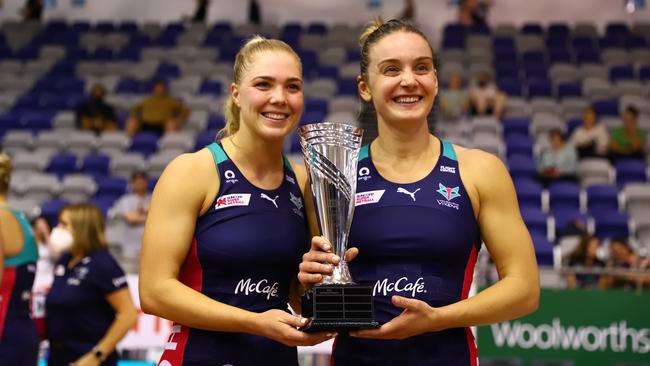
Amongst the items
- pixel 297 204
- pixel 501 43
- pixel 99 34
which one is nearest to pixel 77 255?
pixel 297 204

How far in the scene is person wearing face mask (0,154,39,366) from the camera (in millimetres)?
4156

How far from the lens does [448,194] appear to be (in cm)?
262

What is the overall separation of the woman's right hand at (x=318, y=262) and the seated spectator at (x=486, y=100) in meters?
9.20

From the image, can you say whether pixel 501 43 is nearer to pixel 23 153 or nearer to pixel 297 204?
pixel 23 153

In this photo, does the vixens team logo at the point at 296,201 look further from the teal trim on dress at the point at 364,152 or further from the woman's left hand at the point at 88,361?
the woman's left hand at the point at 88,361

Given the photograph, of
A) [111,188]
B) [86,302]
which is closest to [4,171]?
[86,302]

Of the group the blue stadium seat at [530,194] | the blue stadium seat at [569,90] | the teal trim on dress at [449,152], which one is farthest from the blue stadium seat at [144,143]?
the teal trim on dress at [449,152]

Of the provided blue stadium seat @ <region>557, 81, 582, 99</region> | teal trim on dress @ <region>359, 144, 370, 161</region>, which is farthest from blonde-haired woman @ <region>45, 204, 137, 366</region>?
blue stadium seat @ <region>557, 81, 582, 99</region>

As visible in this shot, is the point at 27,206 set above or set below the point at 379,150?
above

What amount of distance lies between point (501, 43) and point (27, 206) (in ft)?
23.7

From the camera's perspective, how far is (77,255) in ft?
16.6

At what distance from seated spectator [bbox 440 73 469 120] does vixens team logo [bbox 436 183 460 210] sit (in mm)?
9041

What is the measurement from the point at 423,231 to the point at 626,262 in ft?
17.2

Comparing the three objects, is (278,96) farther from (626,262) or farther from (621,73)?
(621,73)
